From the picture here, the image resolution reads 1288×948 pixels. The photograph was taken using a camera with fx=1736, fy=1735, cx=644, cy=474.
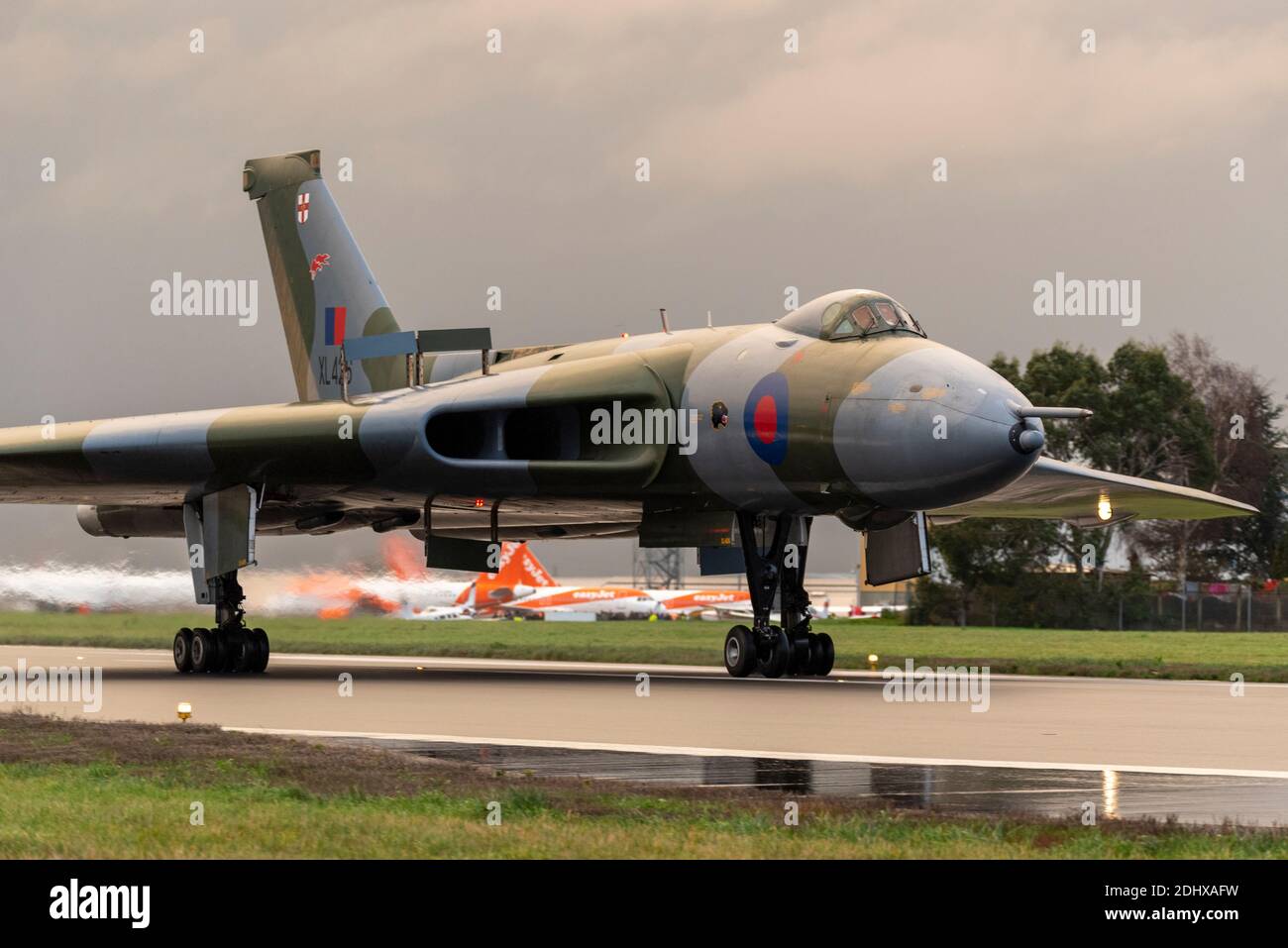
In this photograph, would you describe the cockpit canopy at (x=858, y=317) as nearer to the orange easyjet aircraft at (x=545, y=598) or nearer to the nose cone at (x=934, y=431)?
the nose cone at (x=934, y=431)

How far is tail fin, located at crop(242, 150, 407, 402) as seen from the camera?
25.7 metres

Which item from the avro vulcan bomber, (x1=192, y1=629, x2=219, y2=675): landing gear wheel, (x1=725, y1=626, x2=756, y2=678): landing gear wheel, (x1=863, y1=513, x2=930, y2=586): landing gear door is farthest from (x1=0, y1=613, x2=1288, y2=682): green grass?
(x1=192, y1=629, x2=219, y2=675): landing gear wheel

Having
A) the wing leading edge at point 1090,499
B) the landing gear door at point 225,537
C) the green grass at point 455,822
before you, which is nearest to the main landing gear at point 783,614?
the wing leading edge at point 1090,499

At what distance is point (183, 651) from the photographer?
841 inches

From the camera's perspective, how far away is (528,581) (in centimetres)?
6606

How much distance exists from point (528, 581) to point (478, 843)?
195 ft

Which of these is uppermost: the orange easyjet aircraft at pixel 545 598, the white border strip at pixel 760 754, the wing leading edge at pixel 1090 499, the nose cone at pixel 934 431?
the nose cone at pixel 934 431

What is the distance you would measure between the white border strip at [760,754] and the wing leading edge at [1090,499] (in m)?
9.94

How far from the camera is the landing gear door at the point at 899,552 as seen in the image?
749 inches

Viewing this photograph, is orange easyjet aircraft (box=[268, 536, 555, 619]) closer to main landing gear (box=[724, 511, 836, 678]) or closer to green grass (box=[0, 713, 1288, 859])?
main landing gear (box=[724, 511, 836, 678])

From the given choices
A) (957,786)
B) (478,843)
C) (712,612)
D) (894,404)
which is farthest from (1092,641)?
(712,612)

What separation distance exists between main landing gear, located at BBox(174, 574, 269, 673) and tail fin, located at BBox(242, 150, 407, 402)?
5093 mm

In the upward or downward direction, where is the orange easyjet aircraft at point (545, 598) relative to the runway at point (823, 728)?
downward
